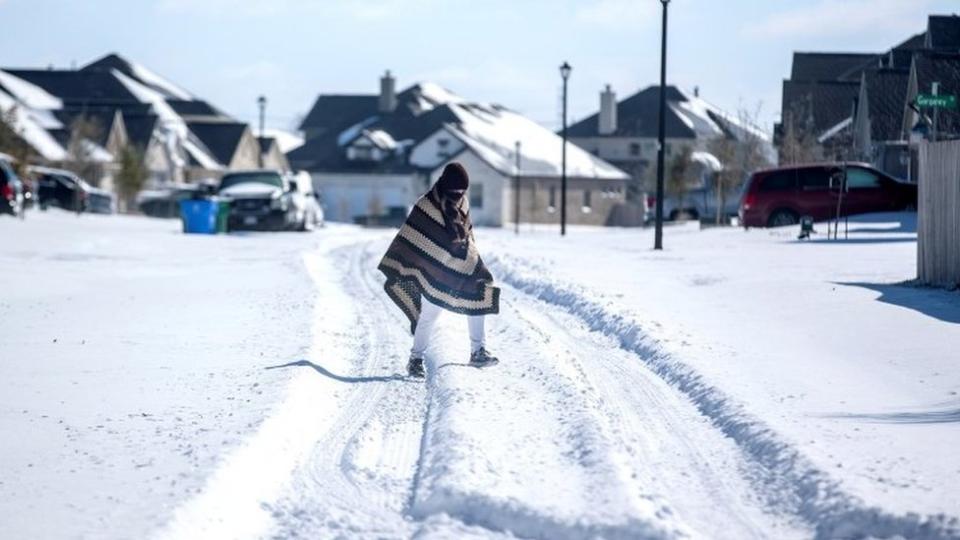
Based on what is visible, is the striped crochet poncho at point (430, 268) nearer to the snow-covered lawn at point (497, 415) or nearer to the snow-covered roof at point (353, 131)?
the snow-covered lawn at point (497, 415)

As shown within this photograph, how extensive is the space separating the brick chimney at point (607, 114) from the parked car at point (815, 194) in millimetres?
61382

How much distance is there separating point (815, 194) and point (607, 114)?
62330mm

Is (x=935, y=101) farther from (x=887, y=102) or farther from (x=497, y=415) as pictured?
(x=887, y=102)

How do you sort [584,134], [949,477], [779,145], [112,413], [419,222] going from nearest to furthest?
[949,477]
[112,413]
[419,222]
[779,145]
[584,134]

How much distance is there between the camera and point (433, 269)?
38.3 feet

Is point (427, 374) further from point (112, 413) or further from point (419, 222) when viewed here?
point (112, 413)

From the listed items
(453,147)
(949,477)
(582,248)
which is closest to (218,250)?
(582,248)

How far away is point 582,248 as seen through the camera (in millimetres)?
30156

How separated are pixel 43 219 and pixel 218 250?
14.2 meters

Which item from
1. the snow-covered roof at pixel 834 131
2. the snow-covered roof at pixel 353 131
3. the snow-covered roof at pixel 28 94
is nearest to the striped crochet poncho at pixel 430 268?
the snow-covered roof at pixel 834 131

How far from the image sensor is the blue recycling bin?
1455 inches

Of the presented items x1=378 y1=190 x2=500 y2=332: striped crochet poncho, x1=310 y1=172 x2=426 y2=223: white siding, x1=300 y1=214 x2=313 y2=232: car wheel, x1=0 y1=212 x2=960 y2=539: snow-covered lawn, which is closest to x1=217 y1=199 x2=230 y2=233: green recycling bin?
x1=300 y1=214 x2=313 y2=232: car wheel

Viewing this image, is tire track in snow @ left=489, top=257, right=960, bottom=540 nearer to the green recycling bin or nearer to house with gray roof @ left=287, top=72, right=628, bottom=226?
the green recycling bin

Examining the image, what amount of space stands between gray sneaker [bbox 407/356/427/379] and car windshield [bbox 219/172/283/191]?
94.0 ft
